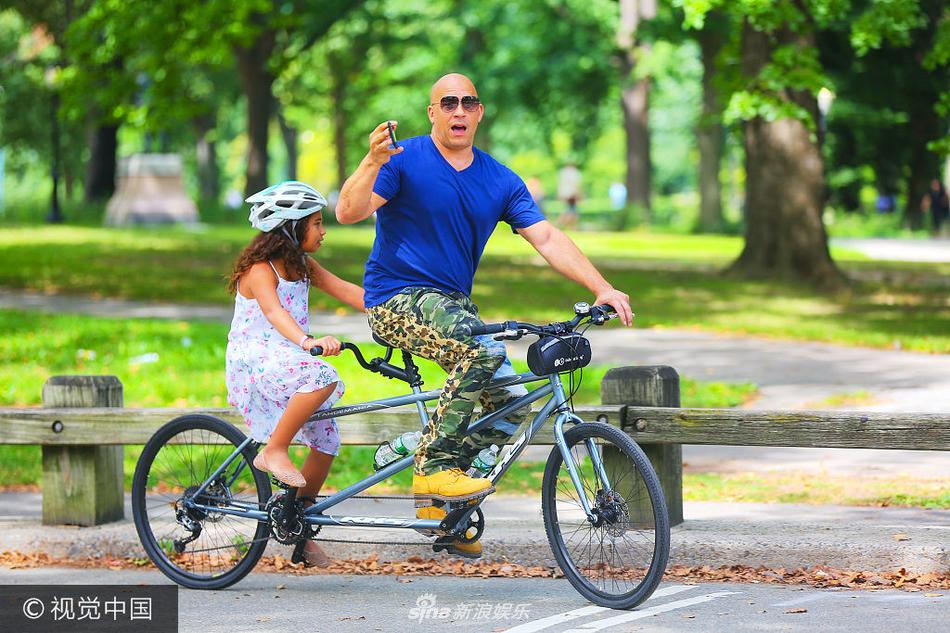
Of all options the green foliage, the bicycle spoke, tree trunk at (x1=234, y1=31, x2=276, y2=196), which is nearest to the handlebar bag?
the bicycle spoke

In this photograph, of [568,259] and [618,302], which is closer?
[618,302]

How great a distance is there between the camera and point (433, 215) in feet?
19.9

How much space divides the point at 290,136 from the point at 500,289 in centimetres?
4863

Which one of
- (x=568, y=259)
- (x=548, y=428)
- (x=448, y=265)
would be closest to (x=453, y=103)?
(x=448, y=265)

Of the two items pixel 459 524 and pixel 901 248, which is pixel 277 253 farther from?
pixel 901 248

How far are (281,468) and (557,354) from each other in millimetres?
1239

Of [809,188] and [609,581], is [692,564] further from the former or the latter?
[809,188]

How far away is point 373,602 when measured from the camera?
20.6ft

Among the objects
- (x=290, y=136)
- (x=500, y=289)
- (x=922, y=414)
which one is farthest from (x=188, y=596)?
(x=290, y=136)

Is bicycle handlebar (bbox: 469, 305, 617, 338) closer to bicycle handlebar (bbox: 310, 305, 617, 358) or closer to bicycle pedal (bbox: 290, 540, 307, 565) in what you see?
bicycle handlebar (bbox: 310, 305, 617, 358)

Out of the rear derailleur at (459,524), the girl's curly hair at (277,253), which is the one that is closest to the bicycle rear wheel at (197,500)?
the girl's curly hair at (277,253)

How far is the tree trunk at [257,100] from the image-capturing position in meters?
39.0

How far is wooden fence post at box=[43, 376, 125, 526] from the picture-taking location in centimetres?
745

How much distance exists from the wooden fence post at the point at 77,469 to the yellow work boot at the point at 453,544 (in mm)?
1961
